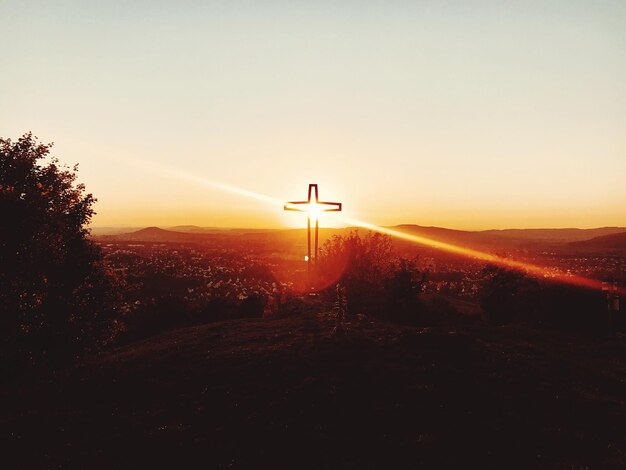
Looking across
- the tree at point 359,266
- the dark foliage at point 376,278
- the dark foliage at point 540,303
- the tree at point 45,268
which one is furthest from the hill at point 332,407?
the tree at point 359,266

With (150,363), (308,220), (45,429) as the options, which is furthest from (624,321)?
(45,429)

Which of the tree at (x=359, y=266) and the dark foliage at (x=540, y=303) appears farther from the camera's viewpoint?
the tree at (x=359, y=266)

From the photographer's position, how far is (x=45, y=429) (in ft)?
71.1

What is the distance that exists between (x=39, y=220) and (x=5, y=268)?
427cm

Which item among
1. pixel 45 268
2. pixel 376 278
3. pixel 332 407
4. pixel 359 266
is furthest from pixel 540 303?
pixel 45 268

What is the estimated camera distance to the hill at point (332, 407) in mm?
16609

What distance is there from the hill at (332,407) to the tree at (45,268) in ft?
15.2

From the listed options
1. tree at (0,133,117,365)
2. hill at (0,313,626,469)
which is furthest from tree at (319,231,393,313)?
tree at (0,133,117,365)

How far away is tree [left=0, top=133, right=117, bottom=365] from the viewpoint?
3177 cm

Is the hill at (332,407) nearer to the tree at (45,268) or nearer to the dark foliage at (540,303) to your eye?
the tree at (45,268)

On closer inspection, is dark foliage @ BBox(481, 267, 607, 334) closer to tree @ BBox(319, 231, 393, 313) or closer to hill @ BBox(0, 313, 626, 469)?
tree @ BBox(319, 231, 393, 313)

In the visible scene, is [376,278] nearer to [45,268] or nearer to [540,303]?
[540,303]

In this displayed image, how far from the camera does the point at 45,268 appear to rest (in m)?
34.2

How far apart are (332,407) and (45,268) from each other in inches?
1075
